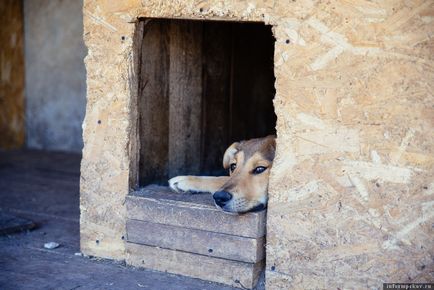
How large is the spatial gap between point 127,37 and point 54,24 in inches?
204

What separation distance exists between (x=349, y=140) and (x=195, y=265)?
1.40m

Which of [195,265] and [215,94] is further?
[215,94]

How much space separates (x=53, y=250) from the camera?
522 cm

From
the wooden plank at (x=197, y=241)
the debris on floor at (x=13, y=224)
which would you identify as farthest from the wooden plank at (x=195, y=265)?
the debris on floor at (x=13, y=224)

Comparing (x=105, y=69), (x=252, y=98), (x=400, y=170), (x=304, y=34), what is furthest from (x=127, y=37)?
(x=252, y=98)

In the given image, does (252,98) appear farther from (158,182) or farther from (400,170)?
(400,170)

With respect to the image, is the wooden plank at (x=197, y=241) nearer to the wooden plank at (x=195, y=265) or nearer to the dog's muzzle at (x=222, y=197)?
the wooden plank at (x=195, y=265)

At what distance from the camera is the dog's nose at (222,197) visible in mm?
4301

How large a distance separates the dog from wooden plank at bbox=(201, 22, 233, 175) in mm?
993

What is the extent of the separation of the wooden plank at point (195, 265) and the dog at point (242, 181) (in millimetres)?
397

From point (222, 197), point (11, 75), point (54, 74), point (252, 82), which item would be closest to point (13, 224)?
point (222, 197)

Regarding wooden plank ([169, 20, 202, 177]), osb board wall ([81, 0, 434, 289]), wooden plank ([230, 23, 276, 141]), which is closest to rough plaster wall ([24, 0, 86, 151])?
wooden plank ([230, 23, 276, 141])

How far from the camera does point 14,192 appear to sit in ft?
23.7

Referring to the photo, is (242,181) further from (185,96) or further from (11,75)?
(11,75)
